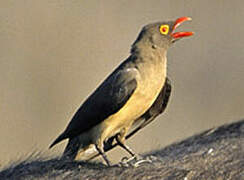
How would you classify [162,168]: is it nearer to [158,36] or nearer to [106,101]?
[106,101]

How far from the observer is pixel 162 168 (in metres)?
9.91

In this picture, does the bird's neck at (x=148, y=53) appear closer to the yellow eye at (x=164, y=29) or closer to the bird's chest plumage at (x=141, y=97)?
the bird's chest plumage at (x=141, y=97)

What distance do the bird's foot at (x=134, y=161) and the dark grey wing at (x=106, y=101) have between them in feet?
2.25

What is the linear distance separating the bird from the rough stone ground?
67 centimetres

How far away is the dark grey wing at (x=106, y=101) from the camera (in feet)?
35.9

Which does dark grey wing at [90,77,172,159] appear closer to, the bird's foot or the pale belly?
the pale belly

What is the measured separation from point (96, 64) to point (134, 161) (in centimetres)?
1805

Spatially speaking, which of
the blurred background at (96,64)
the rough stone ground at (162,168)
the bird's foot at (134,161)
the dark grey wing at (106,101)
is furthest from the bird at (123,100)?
the blurred background at (96,64)

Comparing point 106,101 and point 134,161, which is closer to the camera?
point 134,161

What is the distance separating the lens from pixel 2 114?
85.1ft

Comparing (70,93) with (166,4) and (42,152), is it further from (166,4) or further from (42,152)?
(42,152)

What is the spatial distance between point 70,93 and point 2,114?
2.54 m

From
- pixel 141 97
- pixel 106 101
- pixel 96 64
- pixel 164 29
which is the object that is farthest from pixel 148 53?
pixel 96 64

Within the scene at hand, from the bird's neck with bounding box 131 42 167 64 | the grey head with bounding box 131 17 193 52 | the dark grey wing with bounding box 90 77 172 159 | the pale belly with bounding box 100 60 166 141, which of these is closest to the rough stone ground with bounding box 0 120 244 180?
the pale belly with bounding box 100 60 166 141
